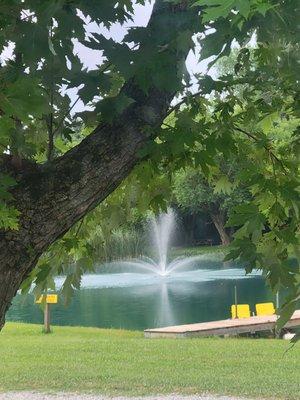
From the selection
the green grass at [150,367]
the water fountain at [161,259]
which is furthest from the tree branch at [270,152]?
the water fountain at [161,259]

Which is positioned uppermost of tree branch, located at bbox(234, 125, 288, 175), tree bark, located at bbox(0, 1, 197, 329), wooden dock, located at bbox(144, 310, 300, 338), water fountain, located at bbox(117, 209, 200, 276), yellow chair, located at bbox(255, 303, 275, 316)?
water fountain, located at bbox(117, 209, 200, 276)

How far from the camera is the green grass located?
7531mm

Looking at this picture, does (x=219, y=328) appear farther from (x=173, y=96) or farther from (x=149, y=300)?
(x=173, y=96)

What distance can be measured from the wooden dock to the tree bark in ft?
35.1

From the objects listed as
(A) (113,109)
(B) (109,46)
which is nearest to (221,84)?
→ (A) (113,109)

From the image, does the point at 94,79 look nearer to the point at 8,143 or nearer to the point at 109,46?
the point at 109,46

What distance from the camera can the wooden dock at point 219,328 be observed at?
13.4 meters

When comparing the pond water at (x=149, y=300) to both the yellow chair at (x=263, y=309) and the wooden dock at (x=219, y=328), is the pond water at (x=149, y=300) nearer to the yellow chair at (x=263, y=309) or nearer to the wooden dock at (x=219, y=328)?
the wooden dock at (x=219, y=328)

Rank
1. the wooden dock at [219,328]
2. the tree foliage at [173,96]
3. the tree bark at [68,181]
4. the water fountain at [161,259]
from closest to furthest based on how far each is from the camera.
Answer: the tree foliage at [173,96] → the tree bark at [68,181] → the wooden dock at [219,328] → the water fountain at [161,259]

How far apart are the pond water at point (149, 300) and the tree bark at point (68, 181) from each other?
35.3 ft

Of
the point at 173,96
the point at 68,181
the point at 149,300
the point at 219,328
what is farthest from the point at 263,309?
the point at 68,181

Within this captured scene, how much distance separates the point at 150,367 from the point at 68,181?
21.9 ft

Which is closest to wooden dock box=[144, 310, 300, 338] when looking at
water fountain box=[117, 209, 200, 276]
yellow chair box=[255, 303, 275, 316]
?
yellow chair box=[255, 303, 275, 316]

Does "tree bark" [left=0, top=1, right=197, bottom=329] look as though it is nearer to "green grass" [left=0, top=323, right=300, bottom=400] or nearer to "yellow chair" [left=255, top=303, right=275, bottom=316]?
"green grass" [left=0, top=323, right=300, bottom=400]
